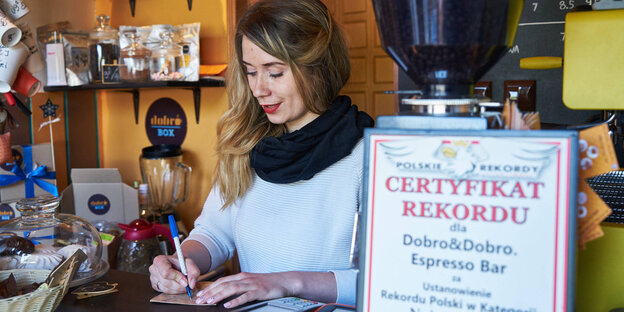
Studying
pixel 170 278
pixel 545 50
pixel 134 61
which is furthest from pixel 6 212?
pixel 545 50

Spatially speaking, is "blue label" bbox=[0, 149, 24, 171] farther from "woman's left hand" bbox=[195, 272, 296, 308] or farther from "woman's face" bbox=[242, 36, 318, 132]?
"woman's left hand" bbox=[195, 272, 296, 308]

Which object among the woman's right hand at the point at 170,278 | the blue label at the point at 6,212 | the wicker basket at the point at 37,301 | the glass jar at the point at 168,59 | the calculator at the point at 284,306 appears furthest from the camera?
the glass jar at the point at 168,59

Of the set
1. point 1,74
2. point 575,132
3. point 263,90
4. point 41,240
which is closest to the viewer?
point 575,132

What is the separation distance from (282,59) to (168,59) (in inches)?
49.9

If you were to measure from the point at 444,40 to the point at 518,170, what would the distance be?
19 cm

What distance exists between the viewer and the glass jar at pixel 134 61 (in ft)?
8.33

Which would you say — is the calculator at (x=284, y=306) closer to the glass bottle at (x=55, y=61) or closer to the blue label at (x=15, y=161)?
the blue label at (x=15, y=161)

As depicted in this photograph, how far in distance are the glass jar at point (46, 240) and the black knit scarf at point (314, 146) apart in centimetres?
47

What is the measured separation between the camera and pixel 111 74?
260cm

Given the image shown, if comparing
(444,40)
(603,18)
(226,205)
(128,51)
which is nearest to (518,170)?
(444,40)

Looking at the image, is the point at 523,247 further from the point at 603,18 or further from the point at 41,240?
the point at 41,240

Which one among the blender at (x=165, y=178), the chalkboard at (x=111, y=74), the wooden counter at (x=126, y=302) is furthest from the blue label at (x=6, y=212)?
the wooden counter at (x=126, y=302)

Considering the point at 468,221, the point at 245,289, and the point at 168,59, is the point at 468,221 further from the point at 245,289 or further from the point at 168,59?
the point at 168,59

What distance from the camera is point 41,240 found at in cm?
126
